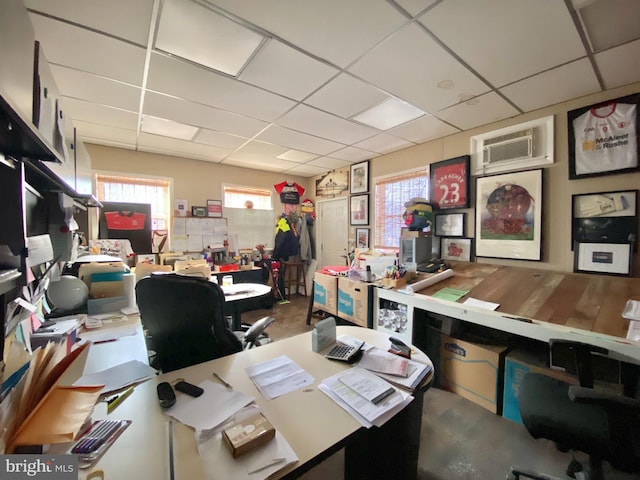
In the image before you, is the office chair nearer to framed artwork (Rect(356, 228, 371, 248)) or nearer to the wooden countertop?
the wooden countertop

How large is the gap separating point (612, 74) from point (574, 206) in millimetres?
1022

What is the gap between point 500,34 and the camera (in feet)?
5.00

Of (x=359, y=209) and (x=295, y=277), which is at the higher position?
(x=359, y=209)

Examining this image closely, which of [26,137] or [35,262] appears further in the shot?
[35,262]

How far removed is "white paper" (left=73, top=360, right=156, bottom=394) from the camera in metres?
1.07

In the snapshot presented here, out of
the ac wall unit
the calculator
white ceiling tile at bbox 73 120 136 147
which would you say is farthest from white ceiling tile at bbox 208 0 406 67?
white ceiling tile at bbox 73 120 136 147

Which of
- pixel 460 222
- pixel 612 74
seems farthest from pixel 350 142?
pixel 612 74

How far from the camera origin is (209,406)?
94cm

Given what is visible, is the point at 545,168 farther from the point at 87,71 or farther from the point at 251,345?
the point at 87,71

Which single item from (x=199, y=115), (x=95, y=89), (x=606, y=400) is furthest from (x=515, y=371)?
(x=95, y=89)

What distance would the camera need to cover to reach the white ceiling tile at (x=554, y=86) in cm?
187

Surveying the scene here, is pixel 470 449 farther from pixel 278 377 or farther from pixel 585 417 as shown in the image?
pixel 278 377

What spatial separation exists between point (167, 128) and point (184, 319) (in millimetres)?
2579
